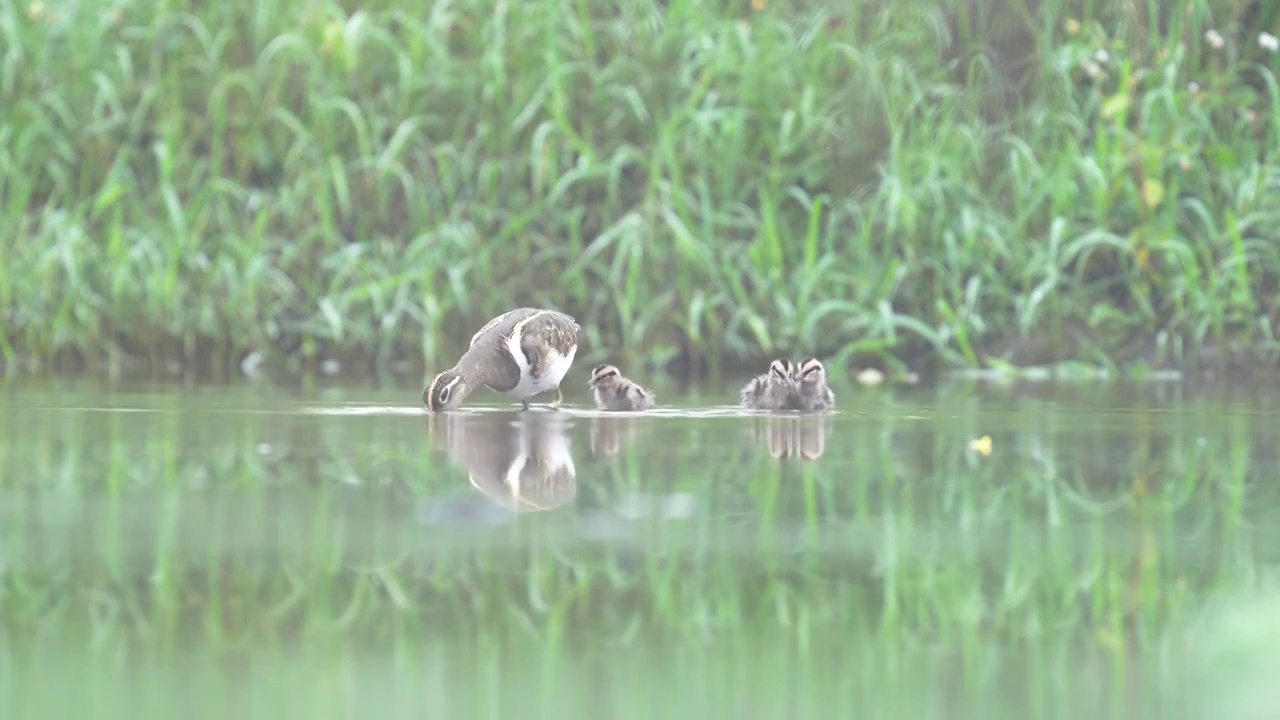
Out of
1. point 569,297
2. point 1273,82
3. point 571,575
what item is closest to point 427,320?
point 569,297

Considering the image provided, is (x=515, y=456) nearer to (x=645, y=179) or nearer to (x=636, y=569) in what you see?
(x=636, y=569)

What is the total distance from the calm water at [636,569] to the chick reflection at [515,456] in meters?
0.03

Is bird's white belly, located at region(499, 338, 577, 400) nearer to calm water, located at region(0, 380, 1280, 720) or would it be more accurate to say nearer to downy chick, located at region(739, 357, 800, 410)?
calm water, located at region(0, 380, 1280, 720)

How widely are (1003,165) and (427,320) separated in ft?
11.6

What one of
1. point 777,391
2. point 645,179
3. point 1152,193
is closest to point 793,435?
point 777,391

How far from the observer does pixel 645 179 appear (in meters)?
12.5

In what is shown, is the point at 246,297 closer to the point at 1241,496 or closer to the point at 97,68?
the point at 97,68

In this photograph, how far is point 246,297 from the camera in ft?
38.8

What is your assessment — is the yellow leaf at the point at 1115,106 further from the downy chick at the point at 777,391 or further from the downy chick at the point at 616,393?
the downy chick at the point at 616,393

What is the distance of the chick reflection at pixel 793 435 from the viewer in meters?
7.12

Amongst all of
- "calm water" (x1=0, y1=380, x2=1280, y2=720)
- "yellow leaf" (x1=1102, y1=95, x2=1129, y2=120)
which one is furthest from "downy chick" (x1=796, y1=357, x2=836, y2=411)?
"yellow leaf" (x1=1102, y1=95, x2=1129, y2=120)

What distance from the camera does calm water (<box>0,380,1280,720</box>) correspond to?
10.7 ft

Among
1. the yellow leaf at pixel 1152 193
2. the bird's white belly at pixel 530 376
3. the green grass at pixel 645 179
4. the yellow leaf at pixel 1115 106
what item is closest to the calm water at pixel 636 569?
the bird's white belly at pixel 530 376

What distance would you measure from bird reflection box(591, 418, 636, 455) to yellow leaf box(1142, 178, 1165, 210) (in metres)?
4.39
